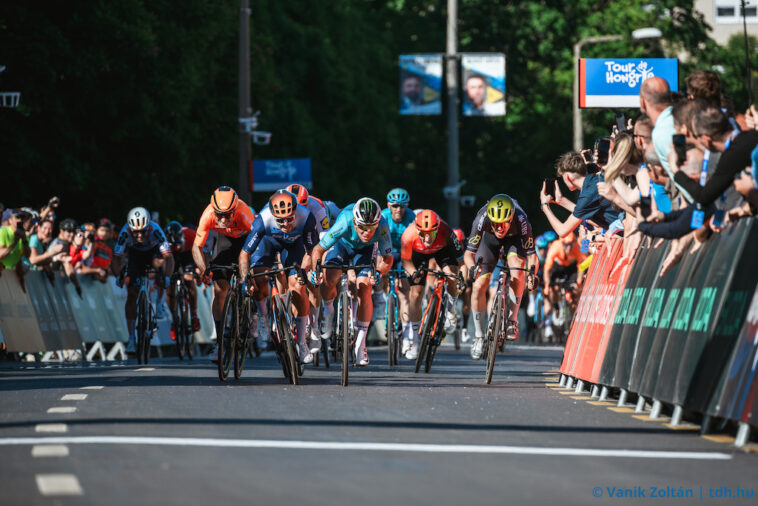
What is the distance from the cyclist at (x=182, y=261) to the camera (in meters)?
24.0

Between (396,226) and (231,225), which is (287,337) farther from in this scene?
(396,226)

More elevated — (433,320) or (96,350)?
(433,320)

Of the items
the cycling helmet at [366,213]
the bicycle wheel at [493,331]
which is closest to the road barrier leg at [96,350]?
the cycling helmet at [366,213]

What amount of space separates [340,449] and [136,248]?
13.3 metres

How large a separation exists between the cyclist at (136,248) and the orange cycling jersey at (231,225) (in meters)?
3.33

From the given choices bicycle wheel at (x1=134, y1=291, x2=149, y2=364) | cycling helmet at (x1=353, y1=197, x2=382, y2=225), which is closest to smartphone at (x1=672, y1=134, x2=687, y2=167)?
cycling helmet at (x1=353, y1=197, x2=382, y2=225)

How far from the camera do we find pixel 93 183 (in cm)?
3591

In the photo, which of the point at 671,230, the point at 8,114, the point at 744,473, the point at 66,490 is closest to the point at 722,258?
the point at 671,230

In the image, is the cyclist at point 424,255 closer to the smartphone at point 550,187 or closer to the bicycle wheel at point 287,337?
the smartphone at point 550,187

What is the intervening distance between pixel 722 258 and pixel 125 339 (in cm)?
1676

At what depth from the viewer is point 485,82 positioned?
45281mm

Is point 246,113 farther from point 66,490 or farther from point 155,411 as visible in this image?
point 66,490

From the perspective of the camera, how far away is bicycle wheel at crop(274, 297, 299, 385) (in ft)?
52.3

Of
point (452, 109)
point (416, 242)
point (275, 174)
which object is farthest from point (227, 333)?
point (452, 109)
